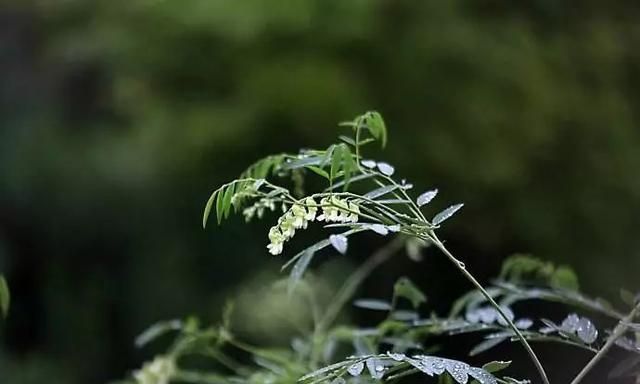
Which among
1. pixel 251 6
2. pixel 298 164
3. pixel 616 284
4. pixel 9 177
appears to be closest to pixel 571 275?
pixel 298 164

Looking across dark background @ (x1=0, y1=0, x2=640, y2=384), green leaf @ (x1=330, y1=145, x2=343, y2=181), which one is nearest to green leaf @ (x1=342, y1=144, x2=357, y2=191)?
green leaf @ (x1=330, y1=145, x2=343, y2=181)

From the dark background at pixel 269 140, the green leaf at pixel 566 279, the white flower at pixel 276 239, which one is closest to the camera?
the white flower at pixel 276 239

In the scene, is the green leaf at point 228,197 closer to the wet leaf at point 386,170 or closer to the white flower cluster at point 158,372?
the wet leaf at point 386,170

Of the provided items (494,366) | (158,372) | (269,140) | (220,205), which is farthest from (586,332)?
(269,140)

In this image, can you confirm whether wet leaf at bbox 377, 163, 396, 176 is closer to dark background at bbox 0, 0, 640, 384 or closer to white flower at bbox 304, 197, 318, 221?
white flower at bbox 304, 197, 318, 221

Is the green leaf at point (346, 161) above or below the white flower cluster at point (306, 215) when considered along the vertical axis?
above

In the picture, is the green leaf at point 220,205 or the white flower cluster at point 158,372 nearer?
the green leaf at point 220,205

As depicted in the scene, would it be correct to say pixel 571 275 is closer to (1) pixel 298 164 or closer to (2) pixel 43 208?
(1) pixel 298 164

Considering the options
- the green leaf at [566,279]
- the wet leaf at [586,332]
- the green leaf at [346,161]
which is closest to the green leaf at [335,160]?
the green leaf at [346,161]

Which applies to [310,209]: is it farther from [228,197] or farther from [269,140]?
[269,140]
